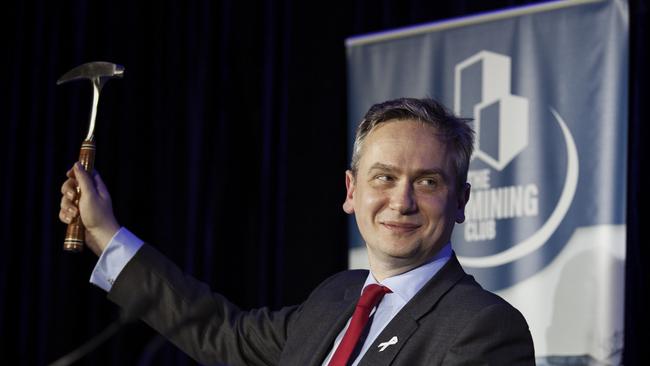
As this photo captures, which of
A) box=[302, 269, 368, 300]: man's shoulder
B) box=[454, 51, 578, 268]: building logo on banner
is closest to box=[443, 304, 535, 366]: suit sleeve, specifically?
box=[302, 269, 368, 300]: man's shoulder

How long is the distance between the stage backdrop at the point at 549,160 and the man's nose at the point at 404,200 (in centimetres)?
145

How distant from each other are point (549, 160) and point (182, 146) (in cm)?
201

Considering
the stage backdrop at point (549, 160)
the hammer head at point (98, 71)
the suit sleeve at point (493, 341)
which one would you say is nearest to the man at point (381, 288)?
the suit sleeve at point (493, 341)

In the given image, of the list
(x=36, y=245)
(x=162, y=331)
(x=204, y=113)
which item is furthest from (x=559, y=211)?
(x=36, y=245)

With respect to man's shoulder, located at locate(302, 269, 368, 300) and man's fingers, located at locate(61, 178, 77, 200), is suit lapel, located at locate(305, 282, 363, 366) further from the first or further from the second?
man's fingers, located at locate(61, 178, 77, 200)

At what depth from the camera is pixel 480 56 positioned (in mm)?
3869

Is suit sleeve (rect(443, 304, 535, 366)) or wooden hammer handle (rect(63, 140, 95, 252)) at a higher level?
wooden hammer handle (rect(63, 140, 95, 252))

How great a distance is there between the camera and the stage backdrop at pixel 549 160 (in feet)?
11.2

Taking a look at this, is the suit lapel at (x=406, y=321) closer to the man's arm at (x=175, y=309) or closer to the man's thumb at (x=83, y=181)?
the man's arm at (x=175, y=309)

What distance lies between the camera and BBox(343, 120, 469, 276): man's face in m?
2.20

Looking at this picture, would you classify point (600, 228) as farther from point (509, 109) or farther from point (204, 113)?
point (204, 113)

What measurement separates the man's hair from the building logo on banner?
1.38m

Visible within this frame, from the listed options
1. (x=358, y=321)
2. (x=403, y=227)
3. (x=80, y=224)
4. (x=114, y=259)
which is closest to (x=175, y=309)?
(x=114, y=259)

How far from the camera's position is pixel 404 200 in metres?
2.19
